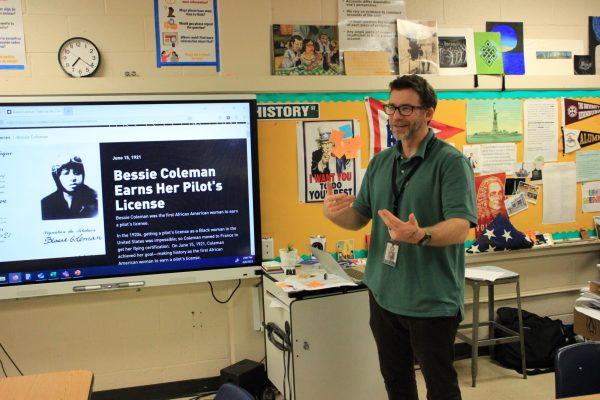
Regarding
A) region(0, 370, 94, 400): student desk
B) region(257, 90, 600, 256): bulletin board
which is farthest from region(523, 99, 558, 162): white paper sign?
region(0, 370, 94, 400): student desk

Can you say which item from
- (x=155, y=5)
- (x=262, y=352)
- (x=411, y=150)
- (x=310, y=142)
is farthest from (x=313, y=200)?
(x=155, y=5)

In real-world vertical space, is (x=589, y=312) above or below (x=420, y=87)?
below

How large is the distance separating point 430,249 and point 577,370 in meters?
0.63

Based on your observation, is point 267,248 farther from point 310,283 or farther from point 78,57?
point 78,57

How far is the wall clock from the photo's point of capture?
2.89m

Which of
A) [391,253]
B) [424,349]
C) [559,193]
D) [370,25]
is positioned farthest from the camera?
[559,193]

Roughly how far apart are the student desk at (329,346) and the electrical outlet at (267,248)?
40cm

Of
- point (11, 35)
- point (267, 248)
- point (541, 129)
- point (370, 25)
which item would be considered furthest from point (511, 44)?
point (11, 35)

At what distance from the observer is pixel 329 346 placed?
2.61 meters

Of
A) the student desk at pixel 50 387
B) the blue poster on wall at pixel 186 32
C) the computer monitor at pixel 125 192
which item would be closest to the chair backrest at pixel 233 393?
the student desk at pixel 50 387

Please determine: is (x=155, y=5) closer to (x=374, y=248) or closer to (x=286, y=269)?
(x=286, y=269)

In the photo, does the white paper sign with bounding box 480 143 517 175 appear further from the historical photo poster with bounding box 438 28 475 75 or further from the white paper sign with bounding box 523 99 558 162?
the historical photo poster with bounding box 438 28 475 75

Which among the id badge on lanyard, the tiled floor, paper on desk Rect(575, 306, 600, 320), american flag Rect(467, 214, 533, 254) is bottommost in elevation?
the tiled floor

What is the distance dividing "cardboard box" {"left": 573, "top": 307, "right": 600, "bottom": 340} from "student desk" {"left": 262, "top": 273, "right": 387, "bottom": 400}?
140 cm
